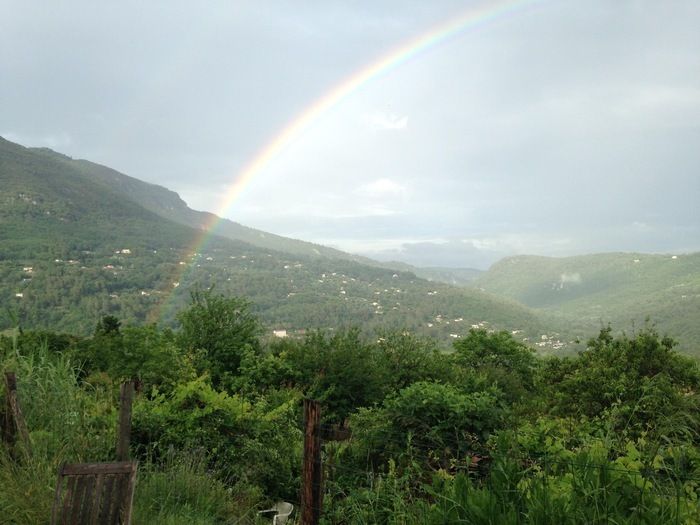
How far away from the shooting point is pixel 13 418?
4.96 meters

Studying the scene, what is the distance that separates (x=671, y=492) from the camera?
322 centimetres

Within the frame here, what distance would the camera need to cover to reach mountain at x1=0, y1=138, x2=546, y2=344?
101 meters

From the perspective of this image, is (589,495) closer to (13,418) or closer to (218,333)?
(13,418)

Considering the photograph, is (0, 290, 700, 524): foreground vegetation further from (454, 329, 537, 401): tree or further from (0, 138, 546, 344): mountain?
(0, 138, 546, 344): mountain

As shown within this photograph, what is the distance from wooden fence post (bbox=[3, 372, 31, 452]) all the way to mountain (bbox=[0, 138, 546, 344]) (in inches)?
3323

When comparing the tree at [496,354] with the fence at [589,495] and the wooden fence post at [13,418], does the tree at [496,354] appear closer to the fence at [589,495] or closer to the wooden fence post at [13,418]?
the fence at [589,495]

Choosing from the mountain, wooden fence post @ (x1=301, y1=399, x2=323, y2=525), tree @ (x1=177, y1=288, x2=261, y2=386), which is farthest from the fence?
the mountain

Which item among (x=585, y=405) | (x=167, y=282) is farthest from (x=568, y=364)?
(x=167, y=282)

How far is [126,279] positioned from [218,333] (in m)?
123

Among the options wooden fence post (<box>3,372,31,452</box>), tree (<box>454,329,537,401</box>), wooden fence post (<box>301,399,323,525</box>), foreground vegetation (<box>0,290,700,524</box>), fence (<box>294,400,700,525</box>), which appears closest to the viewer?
fence (<box>294,400,700,525</box>)

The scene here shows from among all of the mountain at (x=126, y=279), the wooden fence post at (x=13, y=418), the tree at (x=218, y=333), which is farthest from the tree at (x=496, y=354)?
the mountain at (x=126, y=279)

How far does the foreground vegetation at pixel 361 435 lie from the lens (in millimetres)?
3248

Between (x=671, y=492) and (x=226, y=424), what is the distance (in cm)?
565

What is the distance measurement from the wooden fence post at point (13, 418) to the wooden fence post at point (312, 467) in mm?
2737
